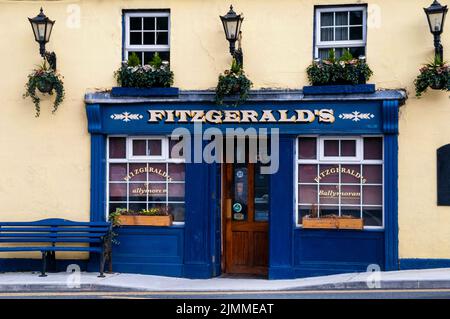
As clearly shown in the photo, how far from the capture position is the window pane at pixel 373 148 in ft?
45.4

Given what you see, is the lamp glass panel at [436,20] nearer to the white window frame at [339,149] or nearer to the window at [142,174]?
the white window frame at [339,149]

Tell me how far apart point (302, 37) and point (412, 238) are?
3.87m

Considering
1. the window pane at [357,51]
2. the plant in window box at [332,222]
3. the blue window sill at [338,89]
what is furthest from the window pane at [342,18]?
the plant in window box at [332,222]

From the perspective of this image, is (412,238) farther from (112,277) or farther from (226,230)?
(112,277)

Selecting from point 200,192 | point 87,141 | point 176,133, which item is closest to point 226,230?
point 200,192

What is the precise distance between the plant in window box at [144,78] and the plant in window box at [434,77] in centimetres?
412

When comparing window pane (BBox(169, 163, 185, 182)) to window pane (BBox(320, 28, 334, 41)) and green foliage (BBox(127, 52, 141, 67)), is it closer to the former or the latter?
green foliage (BBox(127, 52, 141, 67))

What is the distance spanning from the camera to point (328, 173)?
46.2ft

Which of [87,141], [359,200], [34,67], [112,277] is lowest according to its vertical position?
[112,277]

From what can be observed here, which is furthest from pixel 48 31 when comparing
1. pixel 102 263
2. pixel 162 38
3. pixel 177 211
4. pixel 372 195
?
pixel 372 195

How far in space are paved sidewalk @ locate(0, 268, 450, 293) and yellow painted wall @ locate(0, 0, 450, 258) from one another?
3.63 ft

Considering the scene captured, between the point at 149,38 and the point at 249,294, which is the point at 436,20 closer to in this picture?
the point at 149,38

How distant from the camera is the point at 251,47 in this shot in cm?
1413

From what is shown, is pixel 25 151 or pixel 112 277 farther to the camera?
pixel 25 151
